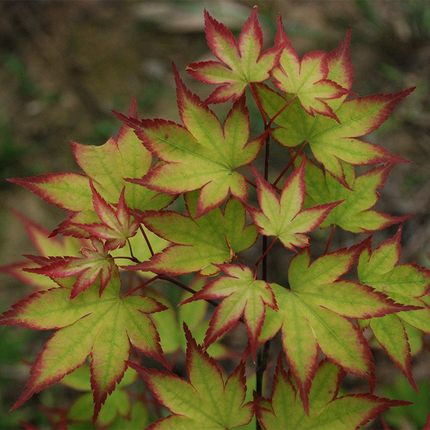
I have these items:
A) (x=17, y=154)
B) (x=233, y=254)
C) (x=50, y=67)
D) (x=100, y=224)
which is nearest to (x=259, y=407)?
(x=233, y=254)

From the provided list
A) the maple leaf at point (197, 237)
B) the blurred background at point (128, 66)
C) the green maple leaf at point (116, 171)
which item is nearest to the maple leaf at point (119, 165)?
the green maple leaf at point (116, 171)

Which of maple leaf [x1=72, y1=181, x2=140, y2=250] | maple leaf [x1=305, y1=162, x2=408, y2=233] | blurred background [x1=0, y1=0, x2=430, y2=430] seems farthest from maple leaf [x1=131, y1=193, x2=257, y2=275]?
blurred background [x1=0, y1=0, x2=430, y2=430]

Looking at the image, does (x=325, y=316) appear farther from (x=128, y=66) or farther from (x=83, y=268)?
(x=128, y=66)

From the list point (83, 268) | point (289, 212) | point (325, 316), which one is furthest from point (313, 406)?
point (83, 268)

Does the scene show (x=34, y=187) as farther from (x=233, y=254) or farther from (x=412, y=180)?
(x=412, y=180)

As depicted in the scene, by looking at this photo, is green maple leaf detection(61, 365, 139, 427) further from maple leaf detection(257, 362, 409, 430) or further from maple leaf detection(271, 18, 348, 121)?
maple leaf detection(271, 18, 348, 121)
